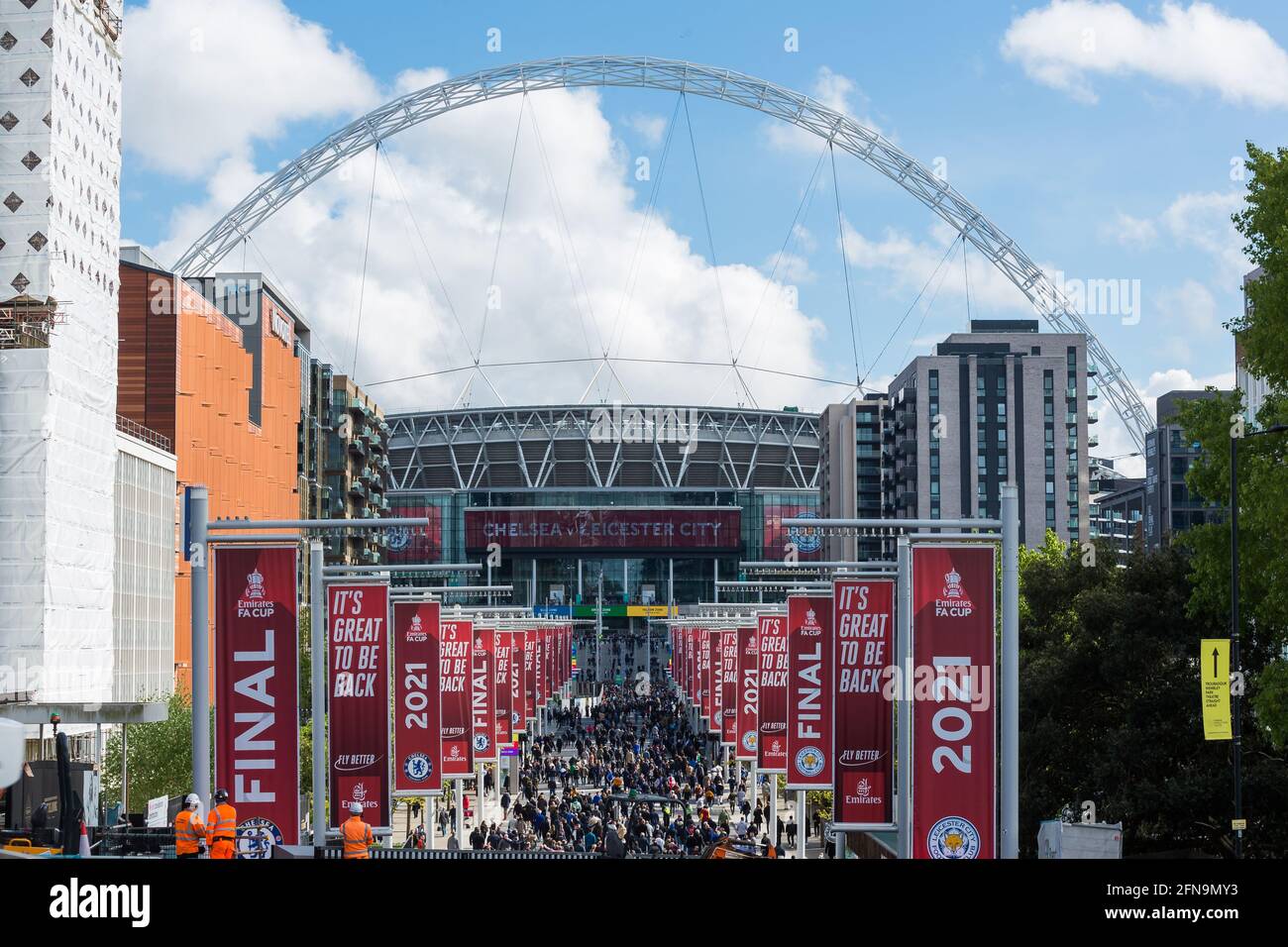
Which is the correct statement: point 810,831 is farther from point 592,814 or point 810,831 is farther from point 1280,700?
point 1280,700

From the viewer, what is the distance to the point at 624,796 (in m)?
51.0

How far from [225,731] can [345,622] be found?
5.48m

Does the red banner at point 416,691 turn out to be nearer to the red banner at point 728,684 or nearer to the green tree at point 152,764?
the green tree at point 152,764

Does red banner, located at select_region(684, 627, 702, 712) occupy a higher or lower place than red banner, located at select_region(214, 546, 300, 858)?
lower

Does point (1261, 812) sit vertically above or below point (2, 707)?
below

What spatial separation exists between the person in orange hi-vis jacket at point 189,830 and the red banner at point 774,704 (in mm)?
25266

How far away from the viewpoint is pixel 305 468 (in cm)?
12850

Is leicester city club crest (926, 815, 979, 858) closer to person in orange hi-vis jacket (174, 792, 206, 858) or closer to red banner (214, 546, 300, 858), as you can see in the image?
red banner (214, 546, 300, 858)

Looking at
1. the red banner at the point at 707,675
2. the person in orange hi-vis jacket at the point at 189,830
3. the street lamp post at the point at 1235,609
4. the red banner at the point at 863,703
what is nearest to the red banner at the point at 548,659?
the red banner at the point at 707,675

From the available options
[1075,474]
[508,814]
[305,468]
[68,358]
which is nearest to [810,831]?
[508,814]

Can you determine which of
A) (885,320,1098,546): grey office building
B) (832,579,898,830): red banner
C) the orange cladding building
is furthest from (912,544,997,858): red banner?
(885,320,1098,546): grey office building

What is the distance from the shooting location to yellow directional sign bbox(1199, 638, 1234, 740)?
2883cm

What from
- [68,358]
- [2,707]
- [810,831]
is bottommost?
[810,831]

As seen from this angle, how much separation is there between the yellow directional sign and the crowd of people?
8552mm
